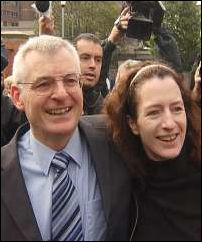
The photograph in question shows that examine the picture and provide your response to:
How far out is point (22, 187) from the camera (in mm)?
1624

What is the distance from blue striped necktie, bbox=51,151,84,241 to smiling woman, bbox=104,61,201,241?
9.4 inches

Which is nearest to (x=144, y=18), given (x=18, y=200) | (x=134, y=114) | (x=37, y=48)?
(x=134, y=114)

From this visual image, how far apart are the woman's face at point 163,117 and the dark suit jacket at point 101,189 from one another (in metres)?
Result: 0.16

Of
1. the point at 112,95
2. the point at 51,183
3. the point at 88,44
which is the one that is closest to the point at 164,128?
the point at 112,95

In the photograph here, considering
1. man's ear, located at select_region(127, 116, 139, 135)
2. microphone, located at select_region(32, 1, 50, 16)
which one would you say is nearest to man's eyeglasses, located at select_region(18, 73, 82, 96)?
man's ear, located at select_region(127, 116, 139, 135)

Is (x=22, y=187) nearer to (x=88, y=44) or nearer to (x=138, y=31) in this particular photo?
(x=138, y=31)

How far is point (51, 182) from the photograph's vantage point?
1.68 metres

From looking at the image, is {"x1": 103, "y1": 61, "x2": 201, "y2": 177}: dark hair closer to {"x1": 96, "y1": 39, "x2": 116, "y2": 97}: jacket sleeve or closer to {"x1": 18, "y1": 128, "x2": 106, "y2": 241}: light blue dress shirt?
{"x1": 18, "y1": 128, "x2": 106, "y2": 241}: light blue dress shirt

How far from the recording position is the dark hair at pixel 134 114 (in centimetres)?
181

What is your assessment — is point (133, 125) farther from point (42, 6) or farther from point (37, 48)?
point (42, 6)

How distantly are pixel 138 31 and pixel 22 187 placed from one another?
1.13 metres

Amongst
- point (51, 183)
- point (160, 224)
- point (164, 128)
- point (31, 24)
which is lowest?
point (160, 224)

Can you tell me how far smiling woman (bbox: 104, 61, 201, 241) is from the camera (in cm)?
173

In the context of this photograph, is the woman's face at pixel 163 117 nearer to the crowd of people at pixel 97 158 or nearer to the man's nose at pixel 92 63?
the crowd of people at pixel 97 158
